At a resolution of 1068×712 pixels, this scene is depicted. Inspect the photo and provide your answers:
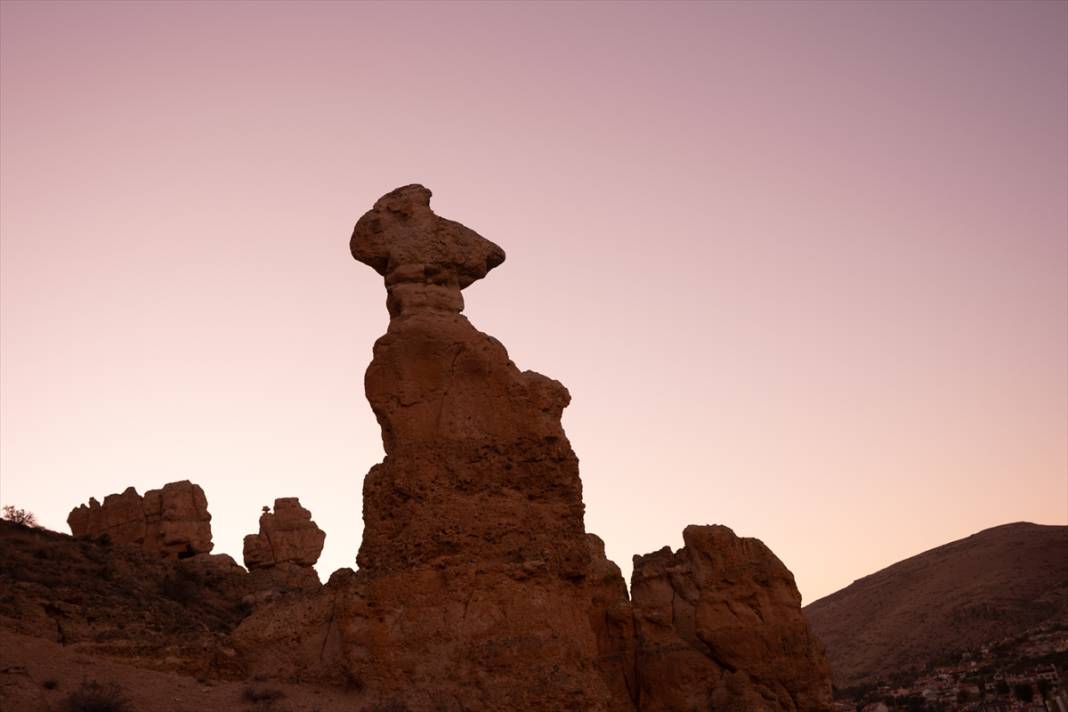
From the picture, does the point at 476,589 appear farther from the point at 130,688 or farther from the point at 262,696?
the point at 130,688

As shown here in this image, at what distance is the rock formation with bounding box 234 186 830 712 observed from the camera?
14891mm

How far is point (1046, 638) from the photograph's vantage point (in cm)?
4825

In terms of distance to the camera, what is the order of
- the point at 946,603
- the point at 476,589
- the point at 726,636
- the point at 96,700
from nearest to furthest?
the point at 96,700
the point at 476,589
the point at 726,636
the point at 946,603

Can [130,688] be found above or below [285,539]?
below

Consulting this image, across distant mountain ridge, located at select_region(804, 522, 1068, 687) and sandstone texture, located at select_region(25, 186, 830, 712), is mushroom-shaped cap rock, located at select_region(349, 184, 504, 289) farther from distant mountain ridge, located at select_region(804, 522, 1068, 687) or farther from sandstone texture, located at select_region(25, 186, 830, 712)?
distant mountain ridge, located at select_region(804, 522, 1068, 687)

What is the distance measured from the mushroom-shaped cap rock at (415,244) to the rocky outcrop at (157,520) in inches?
1246

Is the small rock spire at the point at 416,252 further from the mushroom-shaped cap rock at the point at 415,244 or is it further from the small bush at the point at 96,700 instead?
the small bush at the point at 96,700

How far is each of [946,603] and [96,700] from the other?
5852 centimetres

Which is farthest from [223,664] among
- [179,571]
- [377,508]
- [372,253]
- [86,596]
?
[179,571]

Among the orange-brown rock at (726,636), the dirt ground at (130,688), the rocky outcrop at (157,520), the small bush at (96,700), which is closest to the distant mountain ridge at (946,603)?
the rocky outcrop at (157,520)

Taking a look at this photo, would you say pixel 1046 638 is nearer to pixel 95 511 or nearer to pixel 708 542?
pixel 708 542

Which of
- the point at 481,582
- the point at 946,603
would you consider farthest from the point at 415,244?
the point at 946,603

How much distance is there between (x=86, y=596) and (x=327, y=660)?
16.7 meters

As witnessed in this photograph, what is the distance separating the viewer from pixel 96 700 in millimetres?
12734
